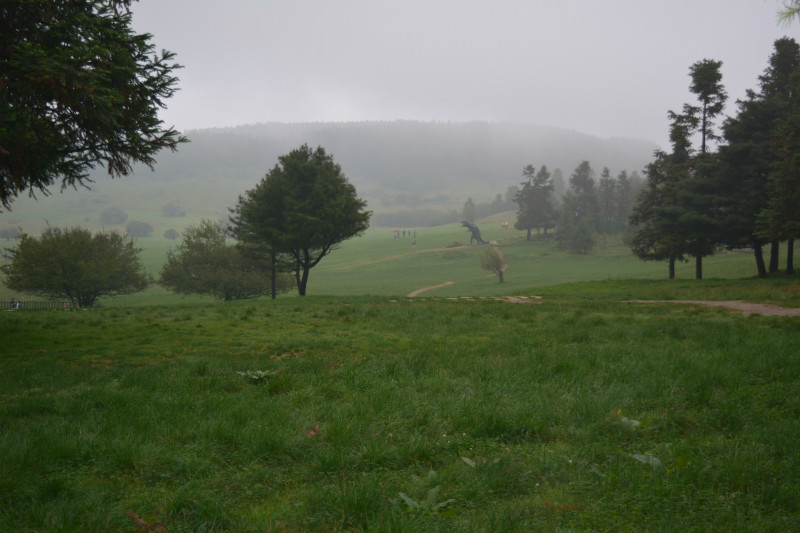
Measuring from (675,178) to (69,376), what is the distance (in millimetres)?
49945

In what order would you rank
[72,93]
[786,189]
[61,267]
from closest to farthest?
[72,93] < [786,189] < [61,267]

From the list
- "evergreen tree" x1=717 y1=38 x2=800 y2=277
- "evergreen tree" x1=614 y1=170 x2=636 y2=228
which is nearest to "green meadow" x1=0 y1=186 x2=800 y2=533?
"evergreen tree" x1=717 y1=38 x2=800 y2=277

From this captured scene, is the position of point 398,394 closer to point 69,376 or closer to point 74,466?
point 74,466

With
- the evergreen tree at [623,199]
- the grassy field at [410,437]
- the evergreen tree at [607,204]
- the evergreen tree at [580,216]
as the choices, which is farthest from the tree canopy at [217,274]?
the evergreen tree at [623,199]

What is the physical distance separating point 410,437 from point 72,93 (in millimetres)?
9278

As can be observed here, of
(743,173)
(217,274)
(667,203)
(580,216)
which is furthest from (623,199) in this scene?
(217,274)

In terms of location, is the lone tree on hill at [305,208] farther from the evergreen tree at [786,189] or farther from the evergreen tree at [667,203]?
the evergreen tree at [786,189]

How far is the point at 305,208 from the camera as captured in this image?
35.2 m

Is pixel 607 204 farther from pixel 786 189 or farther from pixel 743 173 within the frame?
pixel 786 189

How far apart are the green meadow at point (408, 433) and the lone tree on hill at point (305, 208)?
24.7 meters

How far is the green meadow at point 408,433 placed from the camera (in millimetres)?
3355

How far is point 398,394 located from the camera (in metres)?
6.13

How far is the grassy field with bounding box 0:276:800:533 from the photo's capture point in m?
3.35

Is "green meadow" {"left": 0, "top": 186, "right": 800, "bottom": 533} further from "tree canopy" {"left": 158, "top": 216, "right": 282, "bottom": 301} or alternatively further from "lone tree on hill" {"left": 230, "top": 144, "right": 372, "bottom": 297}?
"tree canopy" {"left": 158, "top": 216, "right": 282, "bottom": 301}
